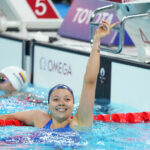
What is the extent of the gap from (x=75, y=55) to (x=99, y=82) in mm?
499

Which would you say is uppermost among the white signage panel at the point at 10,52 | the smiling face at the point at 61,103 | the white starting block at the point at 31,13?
the white starting block at the point at 31,13

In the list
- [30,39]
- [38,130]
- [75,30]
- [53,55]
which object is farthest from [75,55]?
[38,130]

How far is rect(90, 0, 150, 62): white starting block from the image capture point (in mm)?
5203

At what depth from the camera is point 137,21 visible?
5355 millimetres

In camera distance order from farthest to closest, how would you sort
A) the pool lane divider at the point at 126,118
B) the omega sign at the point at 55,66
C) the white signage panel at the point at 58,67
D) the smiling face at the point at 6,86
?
the omega sign at the point at 55,66 < the white signage panel at the point at 58,67 < the smiling face at the point at 6,86 < the pool lane divider at the point at 126,118

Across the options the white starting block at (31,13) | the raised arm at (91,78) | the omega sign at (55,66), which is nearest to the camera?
the raised arm at (91,78)

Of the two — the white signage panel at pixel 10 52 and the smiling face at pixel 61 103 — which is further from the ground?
the white signage panel at pixel 10 52

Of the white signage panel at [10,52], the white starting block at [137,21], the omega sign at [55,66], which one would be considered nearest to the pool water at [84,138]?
the white starting block at [137,21]

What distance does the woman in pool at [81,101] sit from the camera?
3789 millimetres

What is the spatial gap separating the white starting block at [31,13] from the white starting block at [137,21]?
2.75m

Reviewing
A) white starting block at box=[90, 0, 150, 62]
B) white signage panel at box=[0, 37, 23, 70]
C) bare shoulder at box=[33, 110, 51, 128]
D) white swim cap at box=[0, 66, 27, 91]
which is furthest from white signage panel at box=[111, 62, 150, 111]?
white signage panel at box=[0, 37, 23, 70]

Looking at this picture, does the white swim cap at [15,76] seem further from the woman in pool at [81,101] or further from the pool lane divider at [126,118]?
the woman in pool at [81,101]

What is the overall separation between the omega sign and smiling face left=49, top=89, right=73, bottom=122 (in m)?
2.36

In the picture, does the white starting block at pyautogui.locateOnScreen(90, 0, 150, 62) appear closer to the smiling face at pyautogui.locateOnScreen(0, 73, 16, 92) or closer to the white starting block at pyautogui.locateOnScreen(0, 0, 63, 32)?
the smiling face at pyautogui.locateOnScreen(0, 73, 16, 92)
